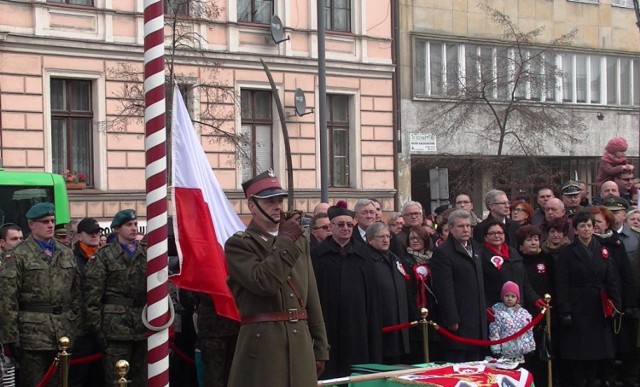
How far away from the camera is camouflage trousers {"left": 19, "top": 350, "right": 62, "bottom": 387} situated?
30.0 feet

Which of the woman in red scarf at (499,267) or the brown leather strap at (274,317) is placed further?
the woman in red scarf at (499,267)

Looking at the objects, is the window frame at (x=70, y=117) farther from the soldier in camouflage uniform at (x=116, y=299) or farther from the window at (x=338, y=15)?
the soldier in camouflage uniform at (x=116, y=299)

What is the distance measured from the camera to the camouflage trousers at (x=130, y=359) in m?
9.57

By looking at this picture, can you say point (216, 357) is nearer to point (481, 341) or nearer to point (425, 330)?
point (425, 330)

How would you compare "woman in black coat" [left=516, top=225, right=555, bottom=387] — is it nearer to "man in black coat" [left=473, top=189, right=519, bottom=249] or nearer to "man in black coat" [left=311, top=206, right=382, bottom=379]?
"man in black coat" [left=473, top=189, right=519, bottom=249]

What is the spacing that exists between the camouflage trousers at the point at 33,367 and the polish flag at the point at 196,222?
4.10ft

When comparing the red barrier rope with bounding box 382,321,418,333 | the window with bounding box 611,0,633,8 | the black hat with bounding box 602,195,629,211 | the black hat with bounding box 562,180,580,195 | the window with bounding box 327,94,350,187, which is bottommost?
the red barrier rope with bounding box 382,321,418,333

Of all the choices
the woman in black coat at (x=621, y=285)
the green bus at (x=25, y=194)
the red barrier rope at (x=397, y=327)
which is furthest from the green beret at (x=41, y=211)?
the green bus at (x=25, y=194)

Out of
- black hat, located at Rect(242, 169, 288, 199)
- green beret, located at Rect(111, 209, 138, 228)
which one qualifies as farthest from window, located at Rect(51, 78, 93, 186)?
black hat, located at Rect(242, 169, 288, 199)

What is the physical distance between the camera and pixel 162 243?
8.15m

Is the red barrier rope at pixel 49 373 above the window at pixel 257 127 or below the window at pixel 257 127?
below

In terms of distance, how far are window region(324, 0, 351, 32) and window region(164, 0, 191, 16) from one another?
5.91 m

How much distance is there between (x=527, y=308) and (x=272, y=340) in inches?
193

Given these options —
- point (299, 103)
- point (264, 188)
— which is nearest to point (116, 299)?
point (264, 188)
